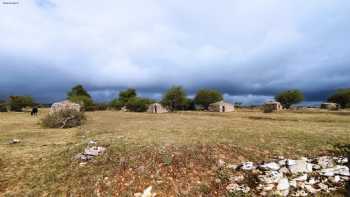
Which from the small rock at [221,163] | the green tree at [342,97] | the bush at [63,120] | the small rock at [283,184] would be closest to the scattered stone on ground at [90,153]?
the small rock at [221,163]

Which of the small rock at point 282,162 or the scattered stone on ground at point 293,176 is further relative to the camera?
the small rock at point 282,162

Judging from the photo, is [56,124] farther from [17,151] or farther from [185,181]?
[185,181]

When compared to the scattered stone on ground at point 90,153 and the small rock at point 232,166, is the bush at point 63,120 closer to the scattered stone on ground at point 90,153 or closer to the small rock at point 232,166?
the scattered stone on ground at point 90,153

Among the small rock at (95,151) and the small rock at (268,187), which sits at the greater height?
the small rock at (95,151)

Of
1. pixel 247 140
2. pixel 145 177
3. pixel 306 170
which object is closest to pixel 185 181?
pixel 145 177

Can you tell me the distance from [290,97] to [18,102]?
94.6 metres

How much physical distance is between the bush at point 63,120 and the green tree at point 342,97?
3489 inches

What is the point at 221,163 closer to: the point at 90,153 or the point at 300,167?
the point at 300,167

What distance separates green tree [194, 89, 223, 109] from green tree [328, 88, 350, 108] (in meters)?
42.0

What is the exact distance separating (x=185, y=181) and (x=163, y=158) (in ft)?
6.69

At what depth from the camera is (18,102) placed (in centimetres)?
6938

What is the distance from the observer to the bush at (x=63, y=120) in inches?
1059

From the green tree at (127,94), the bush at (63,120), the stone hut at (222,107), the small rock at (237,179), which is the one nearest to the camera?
the small rock at (237,179)

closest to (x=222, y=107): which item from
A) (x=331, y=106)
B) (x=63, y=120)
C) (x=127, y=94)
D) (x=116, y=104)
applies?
(x=331, y=106)
